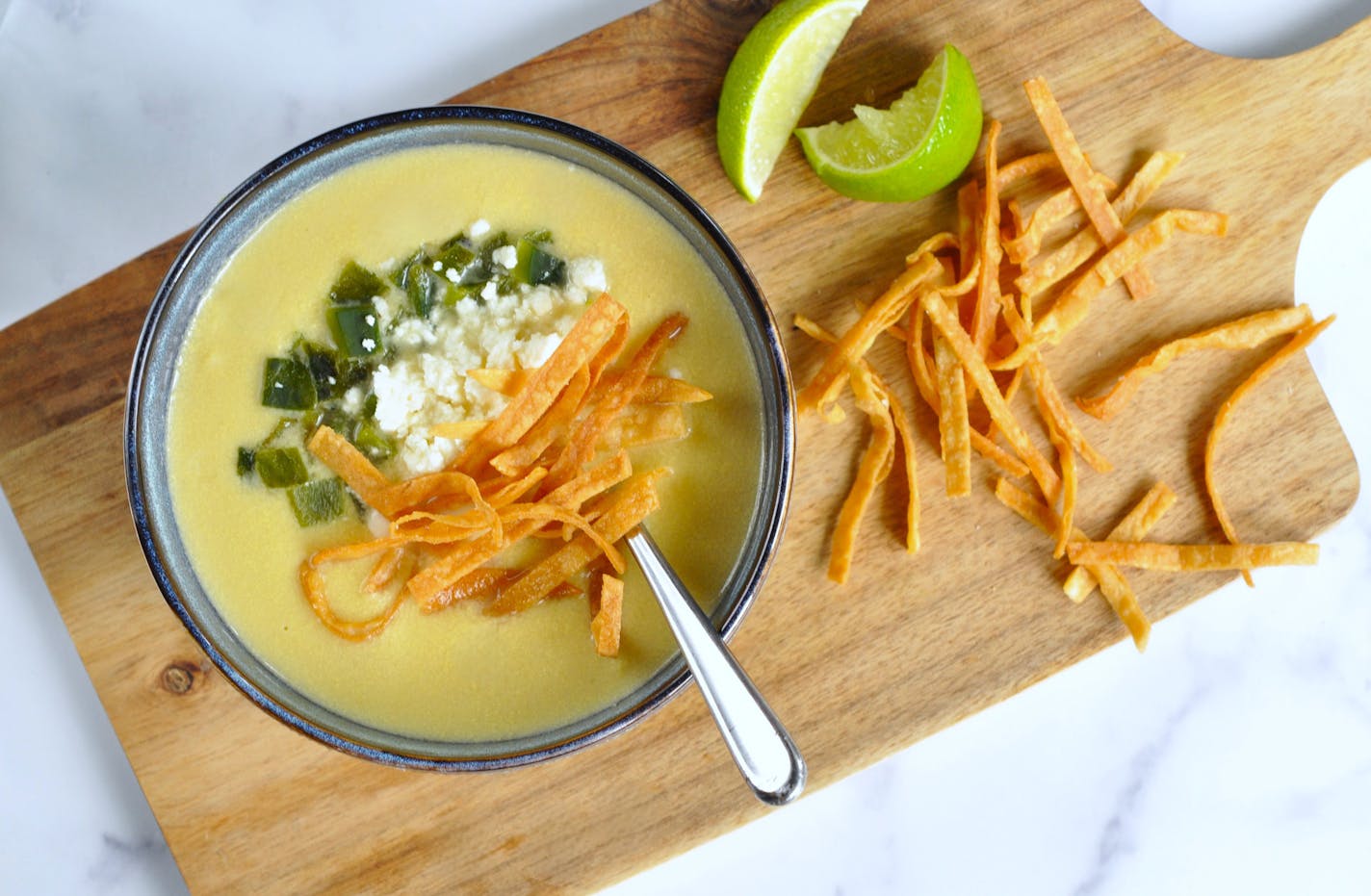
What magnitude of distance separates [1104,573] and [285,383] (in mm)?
1382

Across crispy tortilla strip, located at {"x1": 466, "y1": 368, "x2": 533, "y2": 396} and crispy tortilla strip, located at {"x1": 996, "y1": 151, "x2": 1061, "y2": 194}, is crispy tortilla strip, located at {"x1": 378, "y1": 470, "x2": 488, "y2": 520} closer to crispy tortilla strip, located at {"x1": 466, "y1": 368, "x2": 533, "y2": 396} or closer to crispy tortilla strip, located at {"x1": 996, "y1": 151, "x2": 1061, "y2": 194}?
crispy tortilla strip, located at {"x1": 466, "y1": 368, "x2": 533, "y2": 396}

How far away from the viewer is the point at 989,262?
188cm

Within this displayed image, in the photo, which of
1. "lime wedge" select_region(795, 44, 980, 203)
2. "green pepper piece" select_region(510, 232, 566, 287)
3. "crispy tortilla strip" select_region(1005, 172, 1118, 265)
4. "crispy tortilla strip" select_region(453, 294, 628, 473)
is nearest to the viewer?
"crispy tortilla strip" select_region(453, 294, 628, 473)

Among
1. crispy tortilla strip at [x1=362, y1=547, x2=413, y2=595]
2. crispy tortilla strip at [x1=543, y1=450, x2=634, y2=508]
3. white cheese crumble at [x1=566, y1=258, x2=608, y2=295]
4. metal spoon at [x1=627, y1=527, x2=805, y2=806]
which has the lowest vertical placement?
metal spoon at [x1=627, y1=527, x2=805, y2=806]

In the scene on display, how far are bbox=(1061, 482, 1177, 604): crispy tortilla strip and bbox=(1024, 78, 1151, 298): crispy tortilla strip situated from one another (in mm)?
362

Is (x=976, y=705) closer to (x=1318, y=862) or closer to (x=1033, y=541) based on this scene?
(x=1033, y=541)

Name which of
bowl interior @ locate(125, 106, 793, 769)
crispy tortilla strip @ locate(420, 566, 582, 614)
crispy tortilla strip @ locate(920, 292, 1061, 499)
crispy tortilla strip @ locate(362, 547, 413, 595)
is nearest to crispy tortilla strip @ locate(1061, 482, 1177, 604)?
crispy tortilla strip @ locate(920, 292, 1061, 499)

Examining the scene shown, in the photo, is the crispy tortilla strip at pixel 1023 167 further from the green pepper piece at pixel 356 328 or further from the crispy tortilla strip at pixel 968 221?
the green pepper piece at pixel 356 328

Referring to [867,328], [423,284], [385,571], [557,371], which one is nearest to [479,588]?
[385,571]

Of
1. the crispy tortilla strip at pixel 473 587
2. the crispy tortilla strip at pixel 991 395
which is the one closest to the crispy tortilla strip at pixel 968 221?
the crispy tortilla strip at pixel 991 395

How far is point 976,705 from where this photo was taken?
1.97 m

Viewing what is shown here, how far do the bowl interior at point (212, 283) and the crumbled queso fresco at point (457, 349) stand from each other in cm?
15

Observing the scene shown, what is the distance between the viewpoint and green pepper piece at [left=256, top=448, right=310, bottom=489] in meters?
1.67

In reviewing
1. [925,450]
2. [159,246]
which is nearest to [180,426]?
[159,246]
